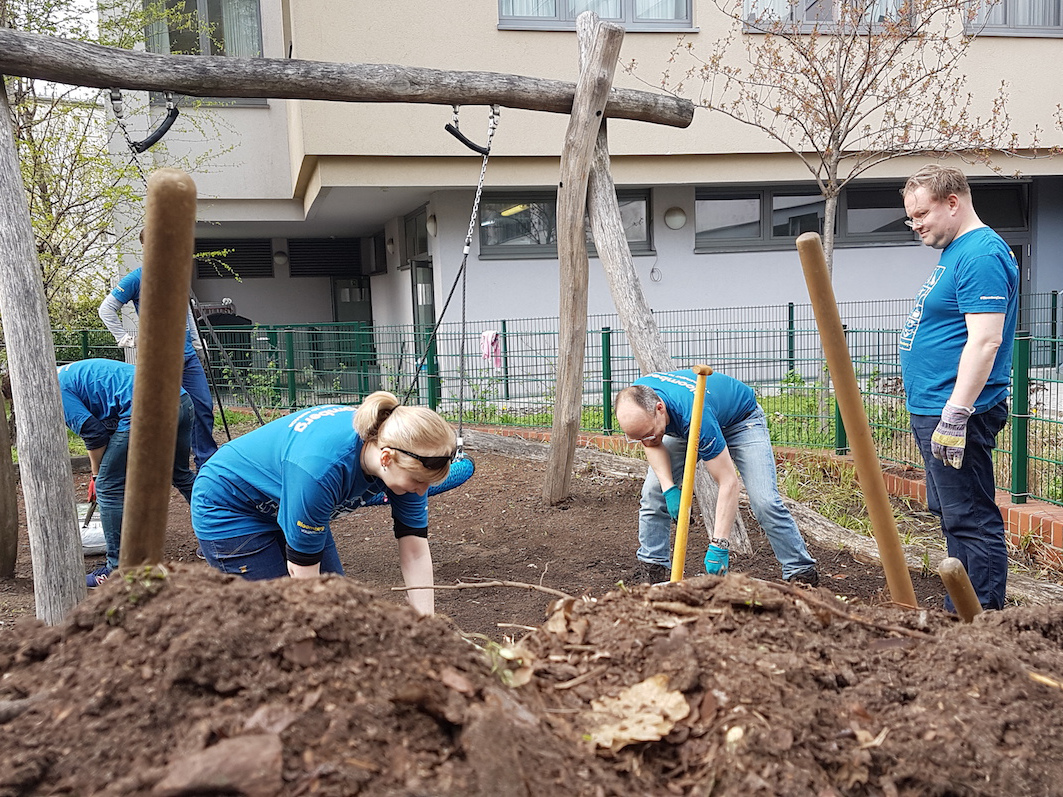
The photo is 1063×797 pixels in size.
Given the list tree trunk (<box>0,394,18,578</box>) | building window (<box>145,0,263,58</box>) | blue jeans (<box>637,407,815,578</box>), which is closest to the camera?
blue jeans (<box>637,407,815,578</box>)

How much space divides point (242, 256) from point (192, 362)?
9.45 meters

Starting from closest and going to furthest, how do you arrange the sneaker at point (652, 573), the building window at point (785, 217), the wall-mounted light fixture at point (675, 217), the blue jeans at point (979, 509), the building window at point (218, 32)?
the blue jeans at point (979, 509) < the sneaker at point (652, 573) < the wall-mounted light fixture at point (675, 217) < the building window at point (785, 217) < the building window at point (218, 32)

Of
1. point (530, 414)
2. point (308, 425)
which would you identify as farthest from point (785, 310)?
point (308, 425)

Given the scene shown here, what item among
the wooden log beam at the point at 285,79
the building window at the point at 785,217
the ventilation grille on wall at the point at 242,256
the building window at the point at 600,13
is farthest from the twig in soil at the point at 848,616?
the ventilation grille on wall at the point at 242,256

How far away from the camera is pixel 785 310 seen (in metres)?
10.8

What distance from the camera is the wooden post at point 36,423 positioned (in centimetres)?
332

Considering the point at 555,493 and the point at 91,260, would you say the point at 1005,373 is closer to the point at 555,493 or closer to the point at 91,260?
the point at 555,493

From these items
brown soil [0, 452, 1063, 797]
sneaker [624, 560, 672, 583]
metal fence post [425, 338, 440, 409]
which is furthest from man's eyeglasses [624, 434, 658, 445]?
metal fence post [425, 338, 440, 409]

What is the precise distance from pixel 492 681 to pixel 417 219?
10.6 m

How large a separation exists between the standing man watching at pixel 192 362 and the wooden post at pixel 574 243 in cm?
221

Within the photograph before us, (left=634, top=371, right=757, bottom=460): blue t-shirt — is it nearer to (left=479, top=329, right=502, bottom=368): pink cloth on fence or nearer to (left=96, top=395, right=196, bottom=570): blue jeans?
(left=96, top=395, right=196, bottom=570): blue jeans

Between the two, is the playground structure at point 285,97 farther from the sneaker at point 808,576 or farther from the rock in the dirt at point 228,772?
the rock in the dirt at point 228,772

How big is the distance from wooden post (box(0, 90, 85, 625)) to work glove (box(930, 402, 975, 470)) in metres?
3.24

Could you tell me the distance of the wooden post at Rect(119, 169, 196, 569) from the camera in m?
1.45
